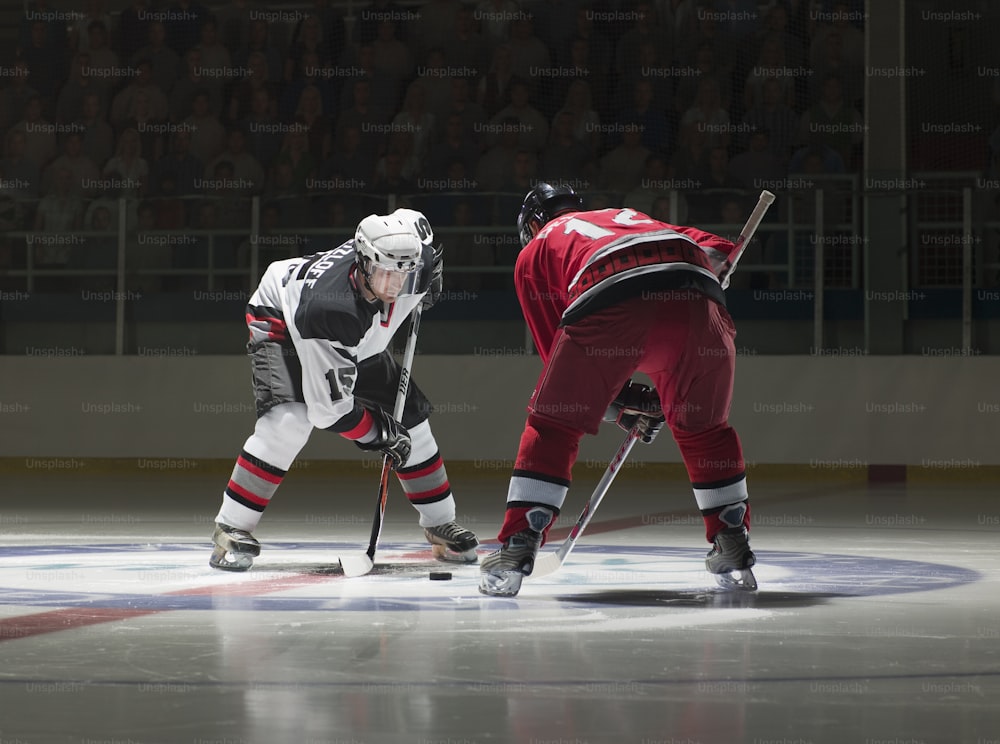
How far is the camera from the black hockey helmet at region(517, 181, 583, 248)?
460cm

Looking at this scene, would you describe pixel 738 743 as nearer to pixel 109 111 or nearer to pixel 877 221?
pixel 877 221

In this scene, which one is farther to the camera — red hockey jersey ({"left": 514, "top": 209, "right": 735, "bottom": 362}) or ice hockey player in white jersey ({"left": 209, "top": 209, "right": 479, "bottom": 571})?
ice hockey player in white jersey ({"left": 209, "top": 209, "right": 479, "bottom": 571})

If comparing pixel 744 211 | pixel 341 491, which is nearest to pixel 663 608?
pixel 341 491

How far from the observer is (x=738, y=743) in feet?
7.68

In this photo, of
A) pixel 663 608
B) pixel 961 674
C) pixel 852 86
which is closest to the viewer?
pixel 961 674

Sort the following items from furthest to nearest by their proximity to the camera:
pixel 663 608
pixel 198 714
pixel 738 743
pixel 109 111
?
pixel 109 111 → pixel 663 608 → pixel 198 714 → pixel 738 743

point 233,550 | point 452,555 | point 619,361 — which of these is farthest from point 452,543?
point 619,361

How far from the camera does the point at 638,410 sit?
14.5 feet

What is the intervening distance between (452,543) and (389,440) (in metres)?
0.48

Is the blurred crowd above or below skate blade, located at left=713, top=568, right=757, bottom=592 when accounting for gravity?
above

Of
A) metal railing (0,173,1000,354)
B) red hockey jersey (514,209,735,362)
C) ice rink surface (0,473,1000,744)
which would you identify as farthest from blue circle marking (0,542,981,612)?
metal railing (0,173,1000,354)

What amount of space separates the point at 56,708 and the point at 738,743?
3.76 ft

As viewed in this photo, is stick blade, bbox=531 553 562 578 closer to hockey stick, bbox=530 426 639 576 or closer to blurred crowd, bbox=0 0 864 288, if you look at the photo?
hockey stick, bbox=530 426 639 576

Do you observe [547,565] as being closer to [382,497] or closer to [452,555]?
[452,555]
